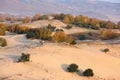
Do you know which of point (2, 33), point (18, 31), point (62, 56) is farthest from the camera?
point (18, 31)

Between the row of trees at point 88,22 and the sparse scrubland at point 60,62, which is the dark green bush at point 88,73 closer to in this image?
A: the sparse scrubland at point 60,62

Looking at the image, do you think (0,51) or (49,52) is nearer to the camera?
(49,52)

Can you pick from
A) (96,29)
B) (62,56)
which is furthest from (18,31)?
(62,56)

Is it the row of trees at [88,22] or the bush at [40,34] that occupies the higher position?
the bush at [40,34]

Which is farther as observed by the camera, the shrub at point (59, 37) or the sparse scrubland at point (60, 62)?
the shrub at point (59, 37)

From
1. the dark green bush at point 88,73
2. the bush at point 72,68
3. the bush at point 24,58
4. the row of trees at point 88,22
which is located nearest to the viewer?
the dark green bush at point 88,73

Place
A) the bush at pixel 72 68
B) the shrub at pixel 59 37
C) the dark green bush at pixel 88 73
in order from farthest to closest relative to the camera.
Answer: the shrub at pixel 59 37, the bush at pixel 72 68, the dark green bush at pixel 88 73

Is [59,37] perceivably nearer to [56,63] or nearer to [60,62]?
[60,62]

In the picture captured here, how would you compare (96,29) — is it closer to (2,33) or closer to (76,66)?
(2,33)

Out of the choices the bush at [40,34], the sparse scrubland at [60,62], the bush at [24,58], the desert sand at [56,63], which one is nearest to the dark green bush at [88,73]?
the sparse scrubland at [60,62]

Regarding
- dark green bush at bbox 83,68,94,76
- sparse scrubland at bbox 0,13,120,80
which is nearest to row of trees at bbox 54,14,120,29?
sparse scrubland at bbox 0,13,120,80

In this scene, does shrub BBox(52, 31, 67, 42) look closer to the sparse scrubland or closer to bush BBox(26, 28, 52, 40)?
bush BBox(26, 28, 52, 40)
